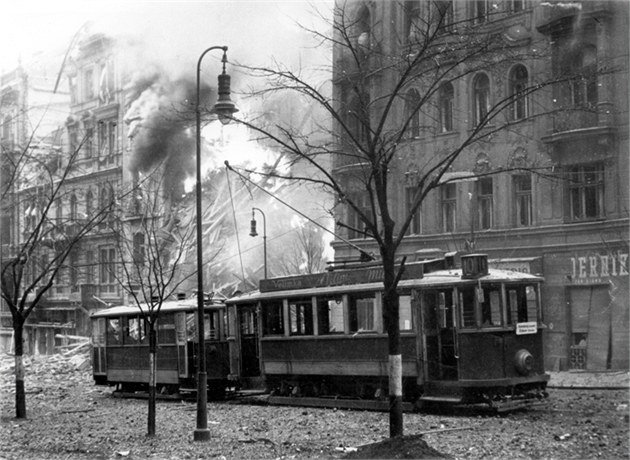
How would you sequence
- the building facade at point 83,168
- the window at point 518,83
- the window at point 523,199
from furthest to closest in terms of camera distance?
the building facade at point 83,168
the window at point 523,199
the window at point 518,83

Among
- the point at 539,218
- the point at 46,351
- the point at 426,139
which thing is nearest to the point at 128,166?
the point at 46,351

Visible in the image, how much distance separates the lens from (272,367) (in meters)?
22.7

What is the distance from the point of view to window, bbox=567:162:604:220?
94.1 feet

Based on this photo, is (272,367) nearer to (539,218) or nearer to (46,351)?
(539,218)

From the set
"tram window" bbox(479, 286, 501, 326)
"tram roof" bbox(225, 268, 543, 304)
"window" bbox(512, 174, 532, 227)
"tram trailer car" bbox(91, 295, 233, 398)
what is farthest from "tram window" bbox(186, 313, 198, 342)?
"window" bbox(512, 174, 532, 227)

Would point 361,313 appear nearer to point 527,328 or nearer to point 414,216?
point 527,328

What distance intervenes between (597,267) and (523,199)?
4.03 meters

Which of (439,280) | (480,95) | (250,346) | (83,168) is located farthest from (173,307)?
(83,168)

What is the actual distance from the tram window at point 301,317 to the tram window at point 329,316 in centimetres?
37

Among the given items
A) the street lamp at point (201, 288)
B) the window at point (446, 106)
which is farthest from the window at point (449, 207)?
the street lamp at point (201, 288)

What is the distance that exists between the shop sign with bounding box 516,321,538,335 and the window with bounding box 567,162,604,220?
10.7 metres

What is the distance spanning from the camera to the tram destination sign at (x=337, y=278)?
19.5 meters

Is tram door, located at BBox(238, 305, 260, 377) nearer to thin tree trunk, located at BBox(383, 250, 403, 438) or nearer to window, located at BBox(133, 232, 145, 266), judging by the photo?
window, located at BBox(133, 232, 145, 266)

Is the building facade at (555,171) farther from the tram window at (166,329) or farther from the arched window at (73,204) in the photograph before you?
the arched window at (73,204)
